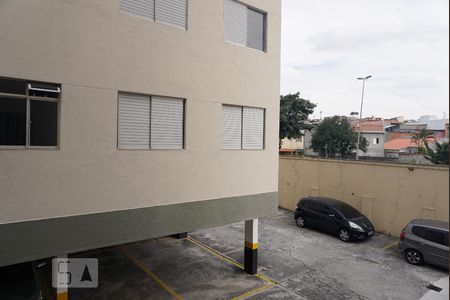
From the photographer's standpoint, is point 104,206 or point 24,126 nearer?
point 24,126

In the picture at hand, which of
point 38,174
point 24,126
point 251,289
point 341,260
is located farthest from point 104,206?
point 341,260

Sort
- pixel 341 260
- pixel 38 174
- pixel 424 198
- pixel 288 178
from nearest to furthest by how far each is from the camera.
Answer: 1. pixel 38 174
2. pixel 341 260
3. pixel 424 198
4. pixel 288 178

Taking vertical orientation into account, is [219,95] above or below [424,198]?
above

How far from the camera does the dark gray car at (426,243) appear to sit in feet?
Result: 38.4

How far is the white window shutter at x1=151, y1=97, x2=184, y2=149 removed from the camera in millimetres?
7621

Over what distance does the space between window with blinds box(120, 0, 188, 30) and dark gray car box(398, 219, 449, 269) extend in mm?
11971

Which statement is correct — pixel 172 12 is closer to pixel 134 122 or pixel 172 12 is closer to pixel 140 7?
pixel 140 7

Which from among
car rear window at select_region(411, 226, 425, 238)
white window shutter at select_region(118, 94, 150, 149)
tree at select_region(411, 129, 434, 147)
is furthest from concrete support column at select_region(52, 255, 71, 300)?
tree at select_region(411, 129, 434, 147)

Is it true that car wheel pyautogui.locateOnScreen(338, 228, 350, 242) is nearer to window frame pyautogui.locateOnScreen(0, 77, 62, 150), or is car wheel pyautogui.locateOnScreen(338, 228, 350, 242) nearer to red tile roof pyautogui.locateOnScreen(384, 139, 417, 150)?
window frame pyautogui.locateOnScreen(0, 77, 62, 150)

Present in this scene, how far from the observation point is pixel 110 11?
6.80m

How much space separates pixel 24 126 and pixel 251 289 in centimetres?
827

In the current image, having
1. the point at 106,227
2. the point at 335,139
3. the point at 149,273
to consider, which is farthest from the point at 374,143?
the point at 106,227

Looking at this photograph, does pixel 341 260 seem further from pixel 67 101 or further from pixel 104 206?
pixel 67 101

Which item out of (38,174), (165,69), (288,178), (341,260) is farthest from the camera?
(288,178)
